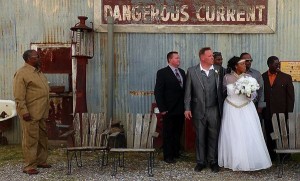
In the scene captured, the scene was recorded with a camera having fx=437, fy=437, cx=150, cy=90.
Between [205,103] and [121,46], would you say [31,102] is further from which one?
[205,103]

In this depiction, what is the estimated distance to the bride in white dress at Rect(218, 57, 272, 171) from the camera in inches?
268

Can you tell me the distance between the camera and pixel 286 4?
8.75 metres

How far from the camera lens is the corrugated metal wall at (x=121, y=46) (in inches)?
350

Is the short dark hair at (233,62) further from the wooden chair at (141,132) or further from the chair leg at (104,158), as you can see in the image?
the chair leg at (104,158)

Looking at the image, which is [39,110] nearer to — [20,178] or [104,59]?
[20,178]

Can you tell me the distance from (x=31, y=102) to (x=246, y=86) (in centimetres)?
345

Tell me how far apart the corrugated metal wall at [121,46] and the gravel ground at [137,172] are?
5.38 feet

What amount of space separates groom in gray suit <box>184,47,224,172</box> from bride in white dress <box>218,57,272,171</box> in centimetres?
11

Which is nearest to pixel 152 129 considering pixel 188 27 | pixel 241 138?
pixel 241 138

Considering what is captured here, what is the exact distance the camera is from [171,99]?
7.60 m

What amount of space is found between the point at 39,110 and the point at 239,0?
451 centimetres

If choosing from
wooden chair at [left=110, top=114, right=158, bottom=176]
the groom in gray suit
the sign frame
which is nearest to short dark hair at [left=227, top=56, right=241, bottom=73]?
the groom in gray suit

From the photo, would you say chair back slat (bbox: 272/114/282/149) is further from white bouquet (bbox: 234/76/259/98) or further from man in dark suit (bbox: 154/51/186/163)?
man in dark suit (bbox: 154/51/186/163)

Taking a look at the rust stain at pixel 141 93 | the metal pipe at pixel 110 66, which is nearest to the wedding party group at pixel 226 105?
the rust stain at pixel 141 93
